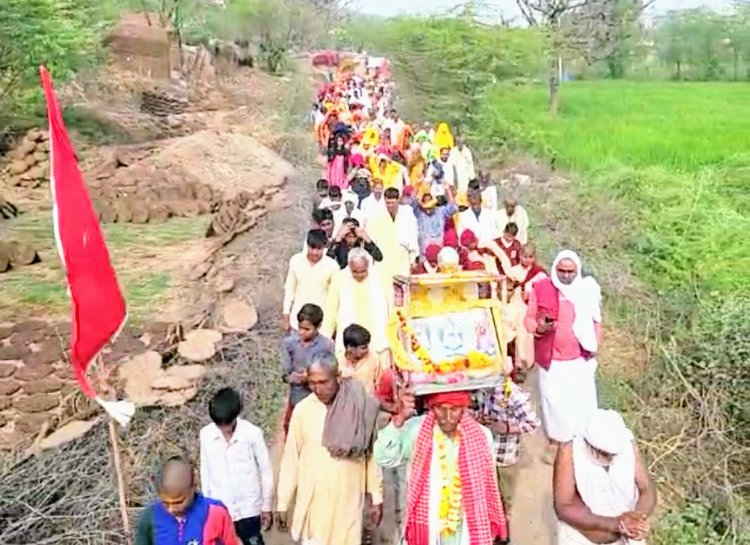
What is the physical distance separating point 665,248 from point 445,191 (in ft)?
7.79

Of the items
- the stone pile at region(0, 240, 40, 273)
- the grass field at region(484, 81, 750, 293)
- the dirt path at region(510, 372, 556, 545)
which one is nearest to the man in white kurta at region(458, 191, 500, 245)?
the grass field at region(484, 81, 750, 293)

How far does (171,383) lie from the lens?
21.5 feet

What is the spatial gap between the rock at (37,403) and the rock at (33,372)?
53cm

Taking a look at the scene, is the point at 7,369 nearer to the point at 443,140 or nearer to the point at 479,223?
the point at 479,223

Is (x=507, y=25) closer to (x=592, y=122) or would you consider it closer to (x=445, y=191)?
(x=592, y=122)

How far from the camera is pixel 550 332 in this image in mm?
5547

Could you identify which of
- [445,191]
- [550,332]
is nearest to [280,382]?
[550,332]

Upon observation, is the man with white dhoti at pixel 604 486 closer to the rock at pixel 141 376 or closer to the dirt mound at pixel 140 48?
the rock at pixel 141 376

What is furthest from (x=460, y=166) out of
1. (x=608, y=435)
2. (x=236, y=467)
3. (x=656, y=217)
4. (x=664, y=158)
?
(x=608, y=435)

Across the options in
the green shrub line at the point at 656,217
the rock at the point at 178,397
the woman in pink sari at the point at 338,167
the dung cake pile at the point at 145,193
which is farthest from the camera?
the dung cake pile at the point at 145,193

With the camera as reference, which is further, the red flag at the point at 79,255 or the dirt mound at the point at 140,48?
the dirt mound at the point at 140,48

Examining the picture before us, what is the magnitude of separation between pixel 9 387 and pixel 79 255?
4119 mm

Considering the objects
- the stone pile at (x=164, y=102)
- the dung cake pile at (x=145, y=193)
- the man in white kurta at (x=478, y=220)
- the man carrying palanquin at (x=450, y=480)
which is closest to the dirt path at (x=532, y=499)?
the man carrying palanquin at (x=450, y=480)

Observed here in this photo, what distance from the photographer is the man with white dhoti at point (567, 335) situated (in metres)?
5.48
